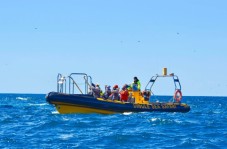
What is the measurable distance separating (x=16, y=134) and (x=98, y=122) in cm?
587

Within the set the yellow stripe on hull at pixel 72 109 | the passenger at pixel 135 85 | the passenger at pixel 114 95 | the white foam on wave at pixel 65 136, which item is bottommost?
the white foam on wave at pixel 65 136

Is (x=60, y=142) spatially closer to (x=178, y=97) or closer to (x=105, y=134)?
A: (x=105, y=134)

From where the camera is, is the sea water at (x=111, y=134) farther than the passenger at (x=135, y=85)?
No

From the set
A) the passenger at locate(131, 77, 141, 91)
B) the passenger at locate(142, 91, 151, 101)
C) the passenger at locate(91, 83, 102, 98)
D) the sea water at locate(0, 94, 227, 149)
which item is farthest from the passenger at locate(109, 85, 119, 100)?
the sea water at locate(0, 94, 227, 149)

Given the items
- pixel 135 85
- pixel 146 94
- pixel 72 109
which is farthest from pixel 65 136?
pixel 146 94

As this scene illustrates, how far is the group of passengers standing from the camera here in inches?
1312

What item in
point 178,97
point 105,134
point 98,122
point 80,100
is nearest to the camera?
point 105,134

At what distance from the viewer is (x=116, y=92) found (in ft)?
110

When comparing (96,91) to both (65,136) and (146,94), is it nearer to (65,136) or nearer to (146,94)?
(146,94)

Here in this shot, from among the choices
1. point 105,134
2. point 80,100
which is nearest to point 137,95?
point 80,100

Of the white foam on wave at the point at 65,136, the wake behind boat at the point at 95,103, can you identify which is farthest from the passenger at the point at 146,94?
the white foam on wave at the point at 65,136

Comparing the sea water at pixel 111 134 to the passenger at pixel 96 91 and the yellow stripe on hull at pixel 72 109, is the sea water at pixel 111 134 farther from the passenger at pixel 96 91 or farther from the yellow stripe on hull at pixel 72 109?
the passenger at pixel 96 91

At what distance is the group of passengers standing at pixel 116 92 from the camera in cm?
3331

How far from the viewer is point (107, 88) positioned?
3388 centimetres
